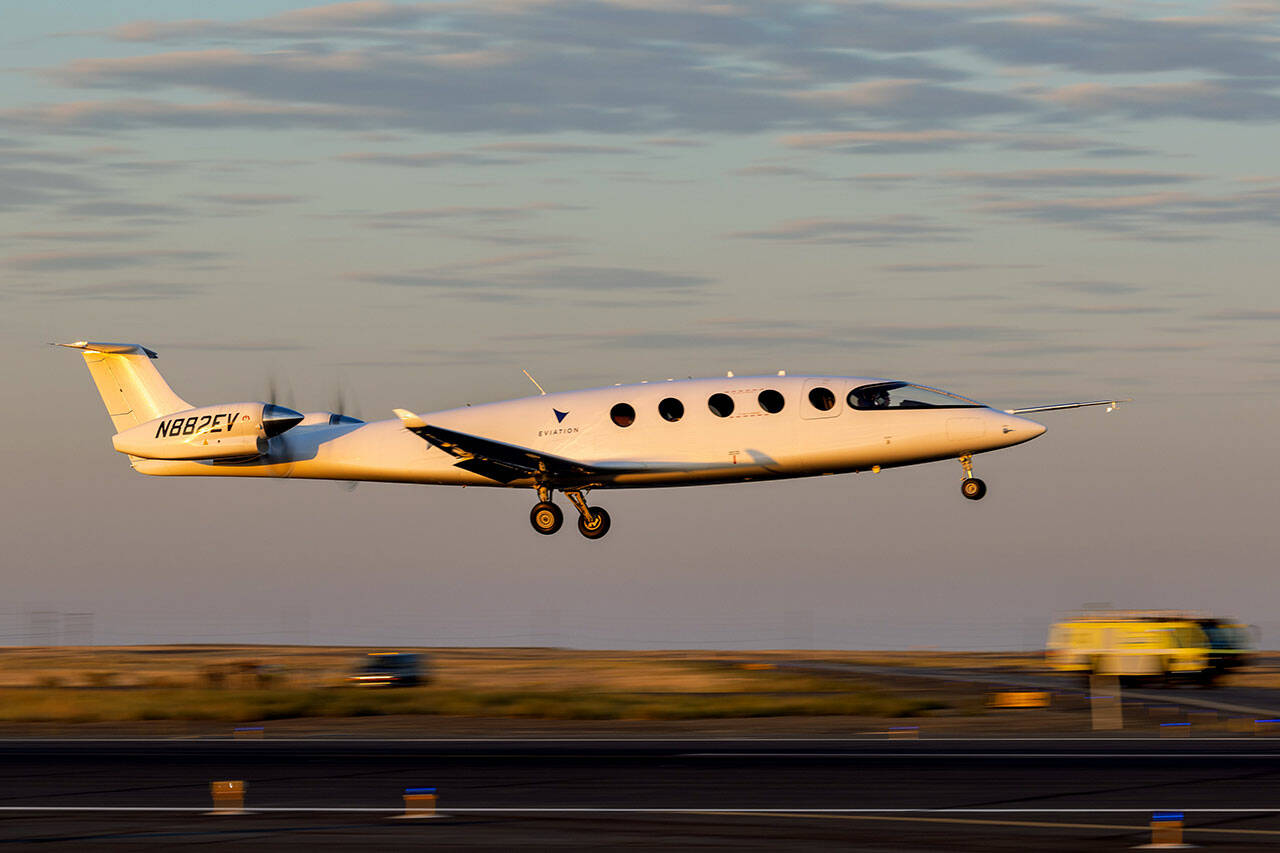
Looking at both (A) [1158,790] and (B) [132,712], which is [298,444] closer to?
(B) [132,712]

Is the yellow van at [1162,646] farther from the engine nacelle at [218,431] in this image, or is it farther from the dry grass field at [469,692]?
the engine nacelle at [218,431]

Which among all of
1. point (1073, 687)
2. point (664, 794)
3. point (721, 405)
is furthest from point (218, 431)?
point (664, 794)

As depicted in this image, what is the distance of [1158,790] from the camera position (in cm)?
1827

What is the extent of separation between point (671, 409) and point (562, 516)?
15.0 feet

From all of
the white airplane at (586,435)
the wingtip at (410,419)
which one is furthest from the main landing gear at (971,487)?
the wingtip at (410,419)

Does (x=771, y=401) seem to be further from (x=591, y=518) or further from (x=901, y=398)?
(x=591, y=518)

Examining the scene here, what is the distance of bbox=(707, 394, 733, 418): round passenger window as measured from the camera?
118ft

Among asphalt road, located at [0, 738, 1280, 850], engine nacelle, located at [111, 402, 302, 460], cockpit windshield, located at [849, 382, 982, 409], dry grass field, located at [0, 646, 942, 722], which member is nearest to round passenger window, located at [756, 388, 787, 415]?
cockpit windshield, located at [849, 382, 982, 409]

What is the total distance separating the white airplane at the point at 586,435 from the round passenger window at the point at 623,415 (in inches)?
1.2

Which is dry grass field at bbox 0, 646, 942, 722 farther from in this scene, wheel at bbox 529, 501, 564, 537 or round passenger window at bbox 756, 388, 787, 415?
round passenger window at bbox 756, 388, 787, 415

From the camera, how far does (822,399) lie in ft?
117

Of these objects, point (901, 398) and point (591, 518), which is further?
point (591, 518)

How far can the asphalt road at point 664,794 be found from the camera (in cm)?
1537

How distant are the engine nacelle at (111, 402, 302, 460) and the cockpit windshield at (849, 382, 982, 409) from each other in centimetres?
1390
